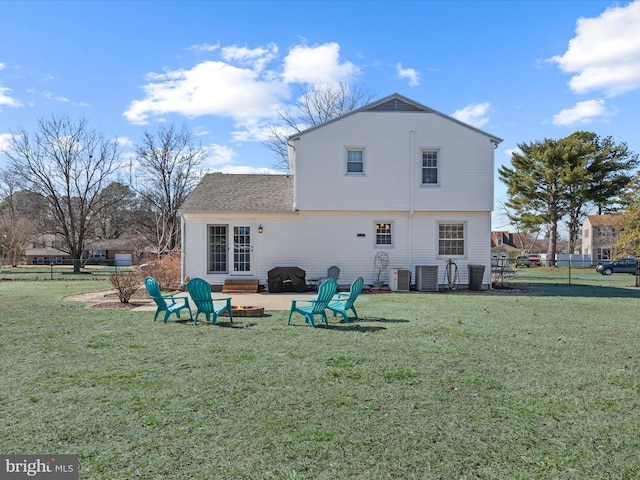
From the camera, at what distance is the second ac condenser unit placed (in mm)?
16625

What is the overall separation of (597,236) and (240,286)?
52.8 m

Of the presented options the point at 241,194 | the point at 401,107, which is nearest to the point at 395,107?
the point at 401,107

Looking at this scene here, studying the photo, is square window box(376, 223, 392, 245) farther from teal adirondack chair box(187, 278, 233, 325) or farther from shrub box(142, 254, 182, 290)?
teal adirondack chair box(187, 278, 233, 325)

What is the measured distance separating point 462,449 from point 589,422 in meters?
1.44

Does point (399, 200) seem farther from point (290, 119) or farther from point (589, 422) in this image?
A: point (290, 119)

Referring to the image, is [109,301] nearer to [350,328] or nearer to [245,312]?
[245,312]

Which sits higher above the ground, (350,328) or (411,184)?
(411,184)

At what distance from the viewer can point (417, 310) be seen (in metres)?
11.4

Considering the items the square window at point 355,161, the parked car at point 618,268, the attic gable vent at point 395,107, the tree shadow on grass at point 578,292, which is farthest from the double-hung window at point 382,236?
the parked car at point 618,268

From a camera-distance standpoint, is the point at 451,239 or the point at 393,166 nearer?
the point at 393,166

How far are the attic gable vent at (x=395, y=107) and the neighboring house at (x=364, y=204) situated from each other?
0.13ft

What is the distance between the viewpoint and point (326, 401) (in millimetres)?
4578

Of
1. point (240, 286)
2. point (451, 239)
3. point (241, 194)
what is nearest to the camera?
point (240, 286)

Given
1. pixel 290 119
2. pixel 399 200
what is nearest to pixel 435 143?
pixel 399 200
